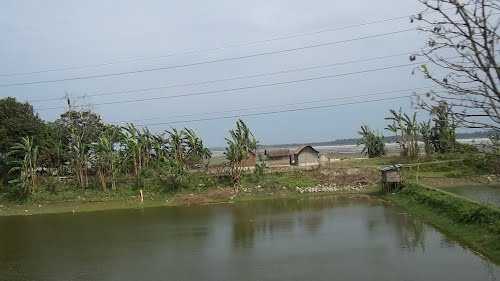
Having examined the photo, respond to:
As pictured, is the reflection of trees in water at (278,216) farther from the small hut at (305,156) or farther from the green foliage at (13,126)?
the green foliage at (13,126)

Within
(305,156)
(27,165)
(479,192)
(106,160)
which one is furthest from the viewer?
(305,156)

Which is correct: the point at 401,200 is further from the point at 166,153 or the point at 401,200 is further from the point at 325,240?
the point at 166,153

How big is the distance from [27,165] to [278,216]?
15.7m

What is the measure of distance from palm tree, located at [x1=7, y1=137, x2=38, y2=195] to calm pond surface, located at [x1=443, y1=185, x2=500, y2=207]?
69.9 ft

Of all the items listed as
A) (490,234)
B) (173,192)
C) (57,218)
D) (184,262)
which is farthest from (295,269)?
(173,192)

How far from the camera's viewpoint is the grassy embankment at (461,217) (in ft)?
41.5

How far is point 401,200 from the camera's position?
2208 cm

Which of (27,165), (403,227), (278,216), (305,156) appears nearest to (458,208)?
(403,227)

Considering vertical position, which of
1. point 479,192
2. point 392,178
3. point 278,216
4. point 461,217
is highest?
point 392,178

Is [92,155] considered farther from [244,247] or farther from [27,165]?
[244,247]

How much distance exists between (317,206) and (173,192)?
921 centimetres

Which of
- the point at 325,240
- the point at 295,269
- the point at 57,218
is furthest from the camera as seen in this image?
the point at 57,218

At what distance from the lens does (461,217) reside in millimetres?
15445

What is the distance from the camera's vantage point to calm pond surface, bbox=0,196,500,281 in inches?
446
